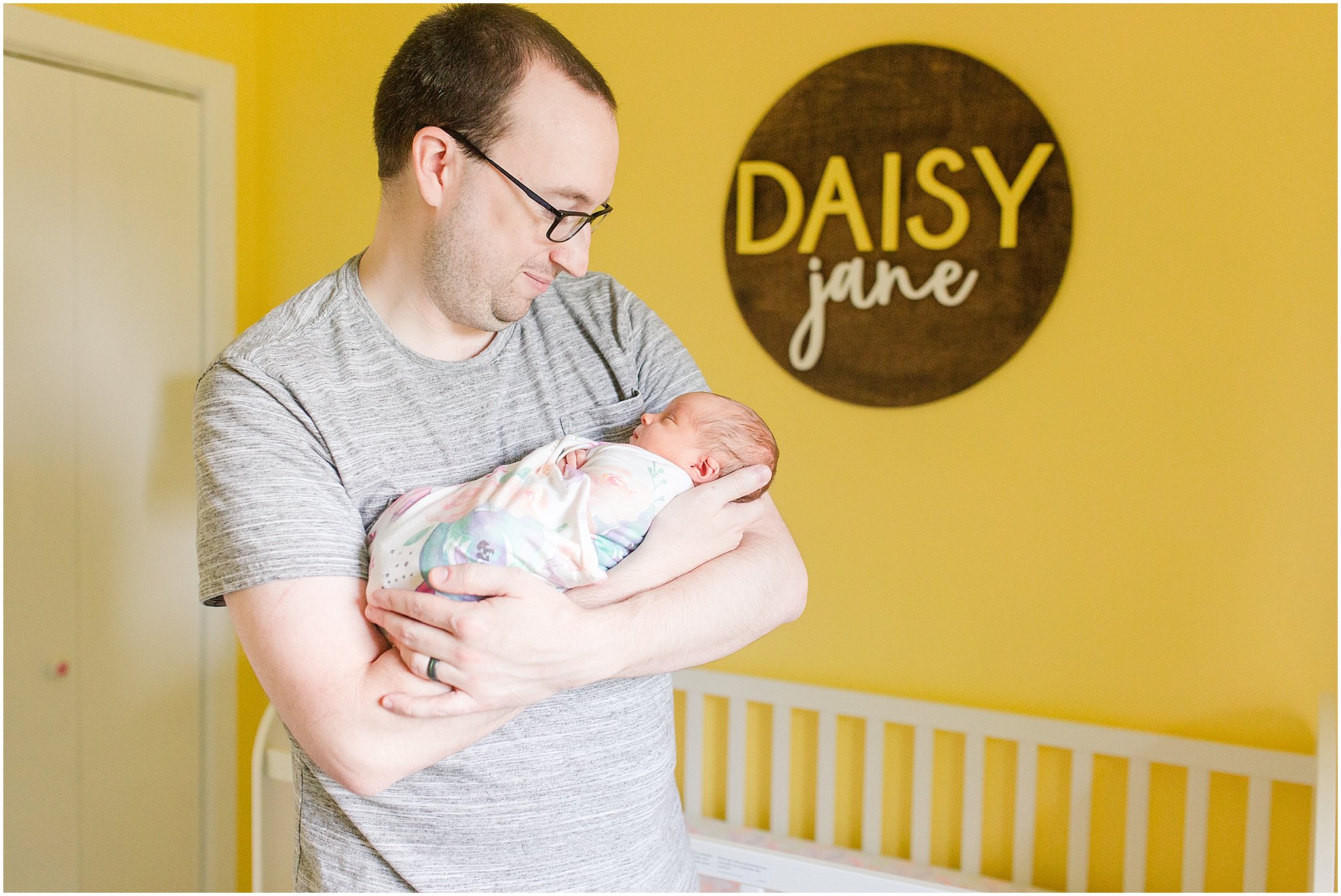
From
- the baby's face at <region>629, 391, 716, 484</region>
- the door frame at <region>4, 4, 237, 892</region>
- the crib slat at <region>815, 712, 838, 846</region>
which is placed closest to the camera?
the baby's face at <region>629, 391, 716, 484</region>

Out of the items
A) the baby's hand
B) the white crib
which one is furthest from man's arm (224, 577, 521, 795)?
the white crib

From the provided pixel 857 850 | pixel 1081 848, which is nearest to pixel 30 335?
pixel 857 850

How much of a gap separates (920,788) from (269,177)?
225 cm

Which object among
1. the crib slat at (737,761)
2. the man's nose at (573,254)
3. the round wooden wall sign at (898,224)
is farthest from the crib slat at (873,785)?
the man's nose at (573,254)

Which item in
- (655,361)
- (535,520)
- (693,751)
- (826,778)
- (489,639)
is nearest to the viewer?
(489,639)

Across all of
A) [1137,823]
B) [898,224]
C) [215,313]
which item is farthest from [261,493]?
[215,313]

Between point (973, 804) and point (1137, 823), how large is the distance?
302mm

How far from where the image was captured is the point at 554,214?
104 centimetres

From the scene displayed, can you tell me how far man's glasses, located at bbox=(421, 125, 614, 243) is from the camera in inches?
40.4

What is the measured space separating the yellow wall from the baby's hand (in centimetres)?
122

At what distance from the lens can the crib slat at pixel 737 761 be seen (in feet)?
7.68

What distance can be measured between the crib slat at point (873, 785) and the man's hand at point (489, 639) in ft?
4.67

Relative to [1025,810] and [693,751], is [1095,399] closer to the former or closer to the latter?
[1025,810]

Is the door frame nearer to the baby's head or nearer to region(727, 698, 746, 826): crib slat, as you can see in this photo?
region(727, 698, 746, 826): crib slat
